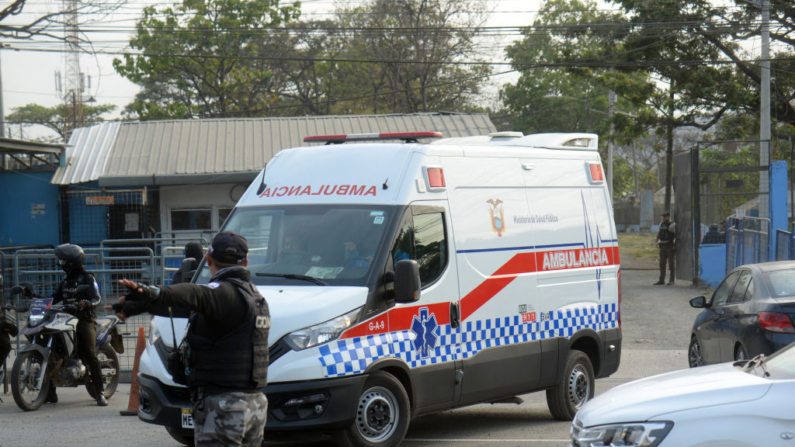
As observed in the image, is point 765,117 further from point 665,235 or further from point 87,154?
point 87,154

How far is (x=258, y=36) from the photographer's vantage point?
3897 cm

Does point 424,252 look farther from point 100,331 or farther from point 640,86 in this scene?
point 640,86

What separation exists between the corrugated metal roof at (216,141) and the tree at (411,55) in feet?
39.6

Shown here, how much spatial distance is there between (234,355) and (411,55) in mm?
35148

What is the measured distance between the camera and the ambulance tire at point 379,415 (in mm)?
6234

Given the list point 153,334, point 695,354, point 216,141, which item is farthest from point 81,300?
point 216,141

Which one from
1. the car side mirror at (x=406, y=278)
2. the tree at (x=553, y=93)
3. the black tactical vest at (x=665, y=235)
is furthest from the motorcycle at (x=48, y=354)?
the tree at (x=553, y=93)

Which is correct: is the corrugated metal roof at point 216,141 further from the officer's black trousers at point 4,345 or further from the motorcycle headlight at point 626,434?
the motorcycle headlight at point 626,434

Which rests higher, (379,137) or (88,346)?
(379,137)

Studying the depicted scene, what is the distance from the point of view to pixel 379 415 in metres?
6.44

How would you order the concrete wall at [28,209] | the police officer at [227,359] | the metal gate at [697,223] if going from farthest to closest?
the concrete wall at [28,209] < the metal gate at [697,223] < the police officer at [227,359]

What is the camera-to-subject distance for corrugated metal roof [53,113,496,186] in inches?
851

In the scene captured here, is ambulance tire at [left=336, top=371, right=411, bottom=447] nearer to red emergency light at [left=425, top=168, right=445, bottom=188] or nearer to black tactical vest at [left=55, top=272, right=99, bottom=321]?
red emergency light at [left=425, top=168, right=445, bottom=188]

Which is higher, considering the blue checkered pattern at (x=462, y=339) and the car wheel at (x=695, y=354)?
the blue checkered pattern at (x=462, y=339)
